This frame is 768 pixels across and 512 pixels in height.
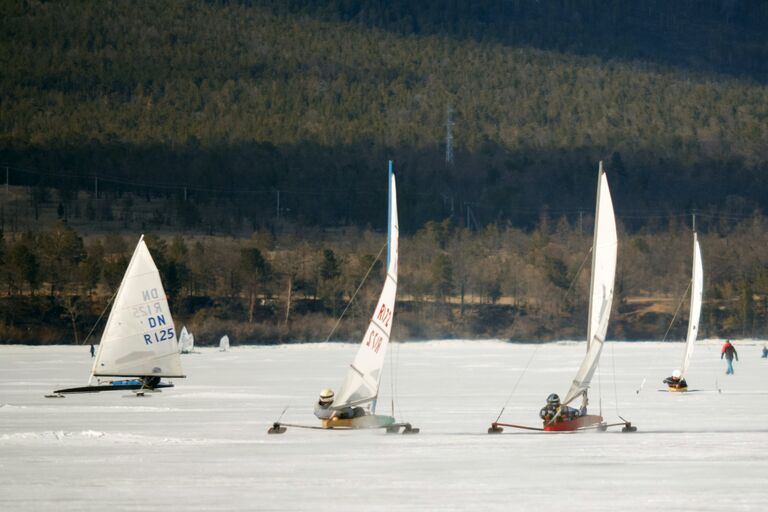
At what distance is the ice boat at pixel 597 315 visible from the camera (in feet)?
94.1

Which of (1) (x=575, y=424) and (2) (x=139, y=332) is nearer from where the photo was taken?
(1) (x=575, y=424)

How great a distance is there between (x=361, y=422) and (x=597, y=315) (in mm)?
5135

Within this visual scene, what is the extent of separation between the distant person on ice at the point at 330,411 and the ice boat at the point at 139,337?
38.5 feet

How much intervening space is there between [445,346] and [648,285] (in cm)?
4205

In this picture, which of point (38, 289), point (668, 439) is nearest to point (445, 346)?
point (38, 289)

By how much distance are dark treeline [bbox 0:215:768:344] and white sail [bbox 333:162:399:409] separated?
64987 millimetres

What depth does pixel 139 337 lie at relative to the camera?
132 feet

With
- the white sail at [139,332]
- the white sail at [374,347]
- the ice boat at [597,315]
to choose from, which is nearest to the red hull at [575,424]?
the ice boat at [597,315]

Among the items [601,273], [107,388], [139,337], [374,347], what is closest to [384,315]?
[374,347]

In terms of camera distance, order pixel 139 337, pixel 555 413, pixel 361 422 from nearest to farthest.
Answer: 1. pixel 555 413
2. pixel 361 422
3. pixel 139 337

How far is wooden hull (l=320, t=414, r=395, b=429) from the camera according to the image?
1128 inches

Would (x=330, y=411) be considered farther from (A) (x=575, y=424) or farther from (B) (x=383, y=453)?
(A) (x=575, y=424)

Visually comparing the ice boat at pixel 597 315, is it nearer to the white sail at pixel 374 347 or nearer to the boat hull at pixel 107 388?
the white sail at pixel 374 347

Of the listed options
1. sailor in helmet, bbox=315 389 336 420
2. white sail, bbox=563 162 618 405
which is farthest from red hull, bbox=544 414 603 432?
sailor in helmet, bbox=315 389 336 420
